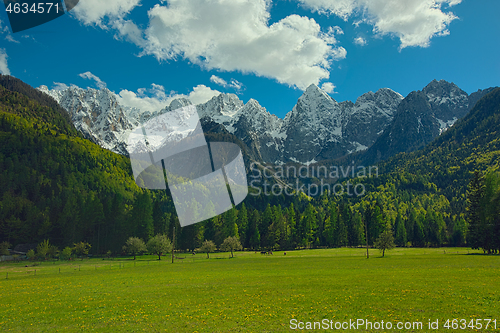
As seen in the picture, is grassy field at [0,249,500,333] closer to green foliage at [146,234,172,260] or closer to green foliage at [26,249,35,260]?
green foliage at [146,234,172,260]

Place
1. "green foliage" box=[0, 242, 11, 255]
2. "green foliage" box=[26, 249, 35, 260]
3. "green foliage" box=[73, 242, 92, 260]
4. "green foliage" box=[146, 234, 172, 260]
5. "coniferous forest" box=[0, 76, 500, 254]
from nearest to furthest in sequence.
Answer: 1. "green foliage" box=[146, 234, 172, 260]
2. "green foliage" box=[26, 249, 35, 260]
3. "green foliage" box=[0, 242, 11, 255]
4. "green foliage" box=[73, 242, 92, 260]
5. "coniferous forest" box=[0, 76, 500, 254]

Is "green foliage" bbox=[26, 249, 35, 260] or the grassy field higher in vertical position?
the grassy field

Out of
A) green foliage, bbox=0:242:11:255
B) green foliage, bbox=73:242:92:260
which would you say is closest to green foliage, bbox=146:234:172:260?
green foliage, bbox=73:242:92:260

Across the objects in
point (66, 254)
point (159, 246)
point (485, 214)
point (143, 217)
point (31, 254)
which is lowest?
point (66, 254)

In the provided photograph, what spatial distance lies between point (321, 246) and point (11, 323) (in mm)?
91159

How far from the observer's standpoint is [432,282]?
2195cm

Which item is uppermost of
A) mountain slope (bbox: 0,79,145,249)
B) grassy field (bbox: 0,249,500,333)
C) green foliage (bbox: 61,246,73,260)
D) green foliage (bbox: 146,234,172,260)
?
mountain slope (bbox: 0,79,145,249)

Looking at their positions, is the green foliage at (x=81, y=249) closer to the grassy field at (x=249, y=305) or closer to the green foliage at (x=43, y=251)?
the green foliage at (x=43, y=251)

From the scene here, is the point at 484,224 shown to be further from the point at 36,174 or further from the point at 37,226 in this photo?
the point at 36,174

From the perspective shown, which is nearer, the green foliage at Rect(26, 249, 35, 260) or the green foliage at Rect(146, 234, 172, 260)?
the green foliage at Rect(146, 234, 172, 260)

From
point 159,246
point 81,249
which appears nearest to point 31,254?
point 81,249

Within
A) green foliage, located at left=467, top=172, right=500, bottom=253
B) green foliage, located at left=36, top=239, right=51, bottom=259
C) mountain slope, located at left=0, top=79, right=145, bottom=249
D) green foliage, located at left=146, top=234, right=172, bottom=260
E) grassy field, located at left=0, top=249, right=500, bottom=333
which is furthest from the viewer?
mountain slope, located at left=0, top=79, right=145, bottom=249

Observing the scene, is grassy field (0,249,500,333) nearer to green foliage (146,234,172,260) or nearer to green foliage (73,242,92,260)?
green foliage (146,234,172,260)

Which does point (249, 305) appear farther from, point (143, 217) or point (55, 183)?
point (55, 183)
